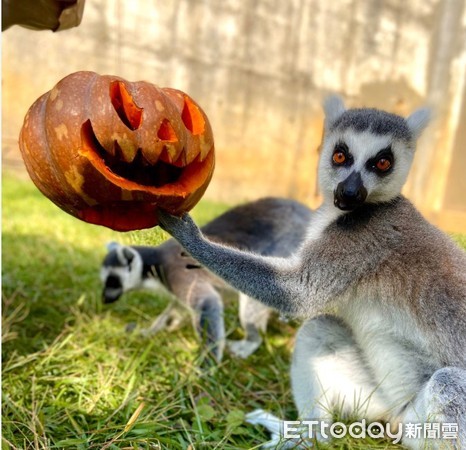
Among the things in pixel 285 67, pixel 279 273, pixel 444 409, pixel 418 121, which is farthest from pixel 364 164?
pixel 285 67

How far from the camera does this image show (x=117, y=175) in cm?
162

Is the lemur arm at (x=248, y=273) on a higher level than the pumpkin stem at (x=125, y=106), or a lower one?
lower

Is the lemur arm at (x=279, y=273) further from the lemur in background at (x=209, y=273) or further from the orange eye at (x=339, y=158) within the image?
the lemur in background at (x=209, y=273)

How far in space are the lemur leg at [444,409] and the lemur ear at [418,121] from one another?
101cm

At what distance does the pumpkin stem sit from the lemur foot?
1.90 m

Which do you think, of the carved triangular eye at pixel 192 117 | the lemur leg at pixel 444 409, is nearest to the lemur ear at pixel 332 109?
the carved triangular eye at pixel 192 117

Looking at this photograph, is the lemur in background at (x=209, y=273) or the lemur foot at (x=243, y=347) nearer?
the lemur foot at (x=243, y=347)

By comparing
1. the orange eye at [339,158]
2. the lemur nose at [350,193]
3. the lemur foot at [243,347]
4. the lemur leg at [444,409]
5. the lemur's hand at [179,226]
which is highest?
the orange eye at [339,158]

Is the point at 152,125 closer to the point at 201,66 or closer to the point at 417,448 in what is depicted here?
the point at 417,448

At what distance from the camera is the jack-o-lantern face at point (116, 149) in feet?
5.18

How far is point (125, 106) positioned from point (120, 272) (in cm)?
207

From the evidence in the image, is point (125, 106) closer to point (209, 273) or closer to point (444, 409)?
point (444, 409)

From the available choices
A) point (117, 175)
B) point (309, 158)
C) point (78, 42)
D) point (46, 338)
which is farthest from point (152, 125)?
point (309, 158)

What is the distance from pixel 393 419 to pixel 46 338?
6.45ft
